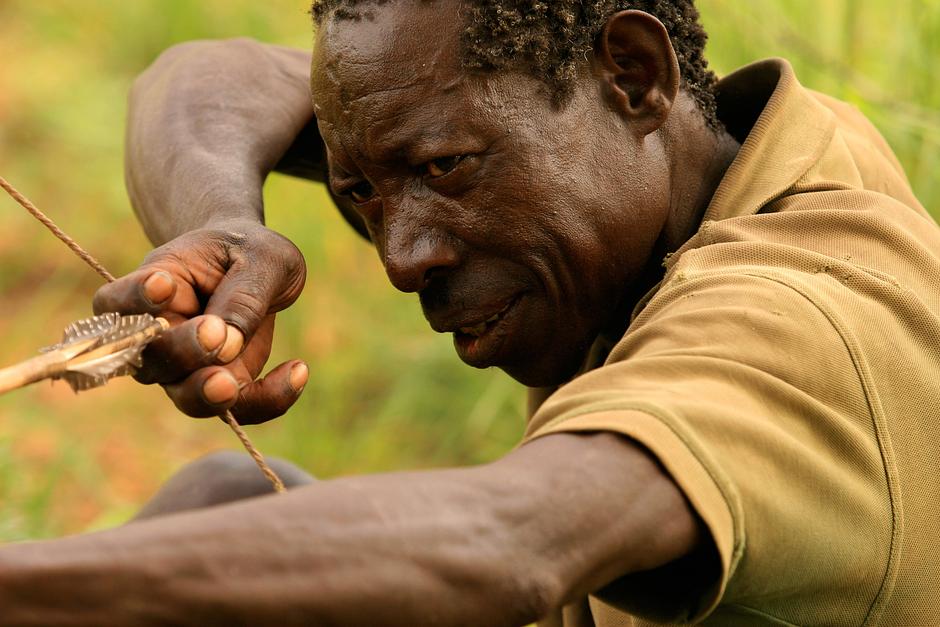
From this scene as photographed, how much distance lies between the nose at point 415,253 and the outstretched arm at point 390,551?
0.62 m

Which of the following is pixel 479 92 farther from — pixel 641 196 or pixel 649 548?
pixel 649 548

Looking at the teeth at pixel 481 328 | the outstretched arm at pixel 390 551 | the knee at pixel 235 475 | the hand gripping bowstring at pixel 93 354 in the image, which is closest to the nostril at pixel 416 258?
the teeth at pixel 481 328

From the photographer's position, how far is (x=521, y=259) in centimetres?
191

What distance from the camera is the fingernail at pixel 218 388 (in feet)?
5.51

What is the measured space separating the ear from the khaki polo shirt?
198mm

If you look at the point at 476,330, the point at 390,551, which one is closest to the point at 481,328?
the point at 476,330

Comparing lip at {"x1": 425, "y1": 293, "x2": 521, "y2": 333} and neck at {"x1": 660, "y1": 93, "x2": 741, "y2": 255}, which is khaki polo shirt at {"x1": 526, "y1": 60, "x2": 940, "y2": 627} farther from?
lip at {"x1": 425, "y1": 293, "x2": 521, "y2": 333}

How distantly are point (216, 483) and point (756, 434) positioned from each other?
5.02ft

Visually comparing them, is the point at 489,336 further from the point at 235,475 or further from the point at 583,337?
the point at 235,475

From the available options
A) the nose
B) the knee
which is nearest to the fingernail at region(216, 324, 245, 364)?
the nose

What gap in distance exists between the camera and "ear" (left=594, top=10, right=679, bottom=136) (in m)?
1.94

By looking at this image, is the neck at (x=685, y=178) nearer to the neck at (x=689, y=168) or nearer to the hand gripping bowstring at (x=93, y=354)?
the neck at (x=689, y=168)

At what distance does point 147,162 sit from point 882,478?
63.3 inches

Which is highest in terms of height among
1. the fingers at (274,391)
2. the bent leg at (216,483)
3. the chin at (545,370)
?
the fingers at (274,391)
